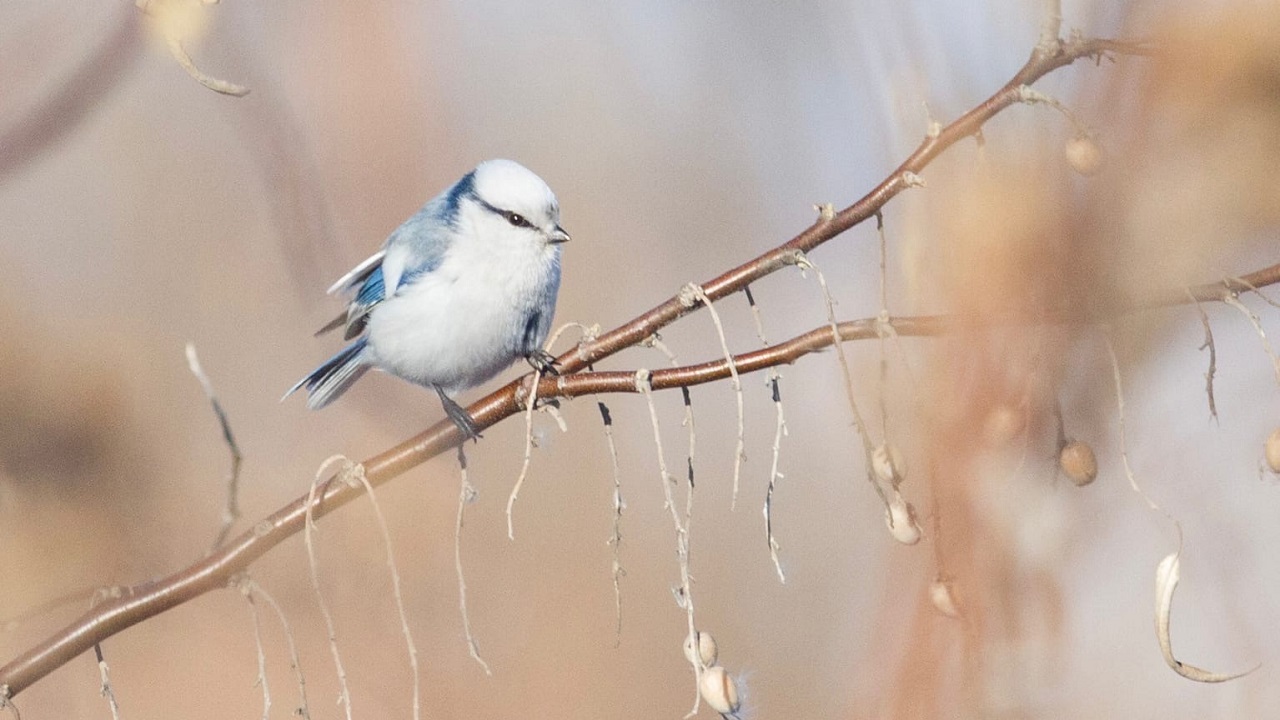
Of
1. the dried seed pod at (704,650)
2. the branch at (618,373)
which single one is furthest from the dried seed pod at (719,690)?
the branch at (618,373)

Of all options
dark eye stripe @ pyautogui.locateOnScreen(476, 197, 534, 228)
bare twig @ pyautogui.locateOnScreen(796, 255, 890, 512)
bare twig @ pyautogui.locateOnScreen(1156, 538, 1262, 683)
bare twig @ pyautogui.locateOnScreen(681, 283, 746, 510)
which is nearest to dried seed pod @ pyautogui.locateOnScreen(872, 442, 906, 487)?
bare twig @ pyautogui.locateOnScreen(796, 255, 890, 512)

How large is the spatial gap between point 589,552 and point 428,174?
3.85ft

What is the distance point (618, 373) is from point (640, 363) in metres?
2.03

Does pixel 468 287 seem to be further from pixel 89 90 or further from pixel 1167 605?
pixel 1167 605

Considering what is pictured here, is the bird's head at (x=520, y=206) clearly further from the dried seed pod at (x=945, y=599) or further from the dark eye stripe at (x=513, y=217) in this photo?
the dried seed pod at (x=945, y=599)

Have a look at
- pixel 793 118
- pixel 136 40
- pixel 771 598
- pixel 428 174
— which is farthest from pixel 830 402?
pixel 136 40

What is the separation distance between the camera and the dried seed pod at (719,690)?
1.04 meters

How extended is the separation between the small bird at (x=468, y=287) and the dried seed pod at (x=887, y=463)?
0.68 meters

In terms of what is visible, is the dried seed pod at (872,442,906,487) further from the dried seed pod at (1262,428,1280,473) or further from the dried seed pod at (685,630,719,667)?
the dried seed pod at (1262,428,1280,473)

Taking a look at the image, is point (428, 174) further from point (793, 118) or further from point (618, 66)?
point (793, 118)

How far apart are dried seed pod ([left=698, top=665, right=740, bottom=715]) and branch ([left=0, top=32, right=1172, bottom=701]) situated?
270mm

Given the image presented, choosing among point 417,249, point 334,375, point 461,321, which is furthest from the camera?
point 334,375

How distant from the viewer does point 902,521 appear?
1035mm

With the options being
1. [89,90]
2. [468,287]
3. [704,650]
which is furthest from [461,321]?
[704,650]
